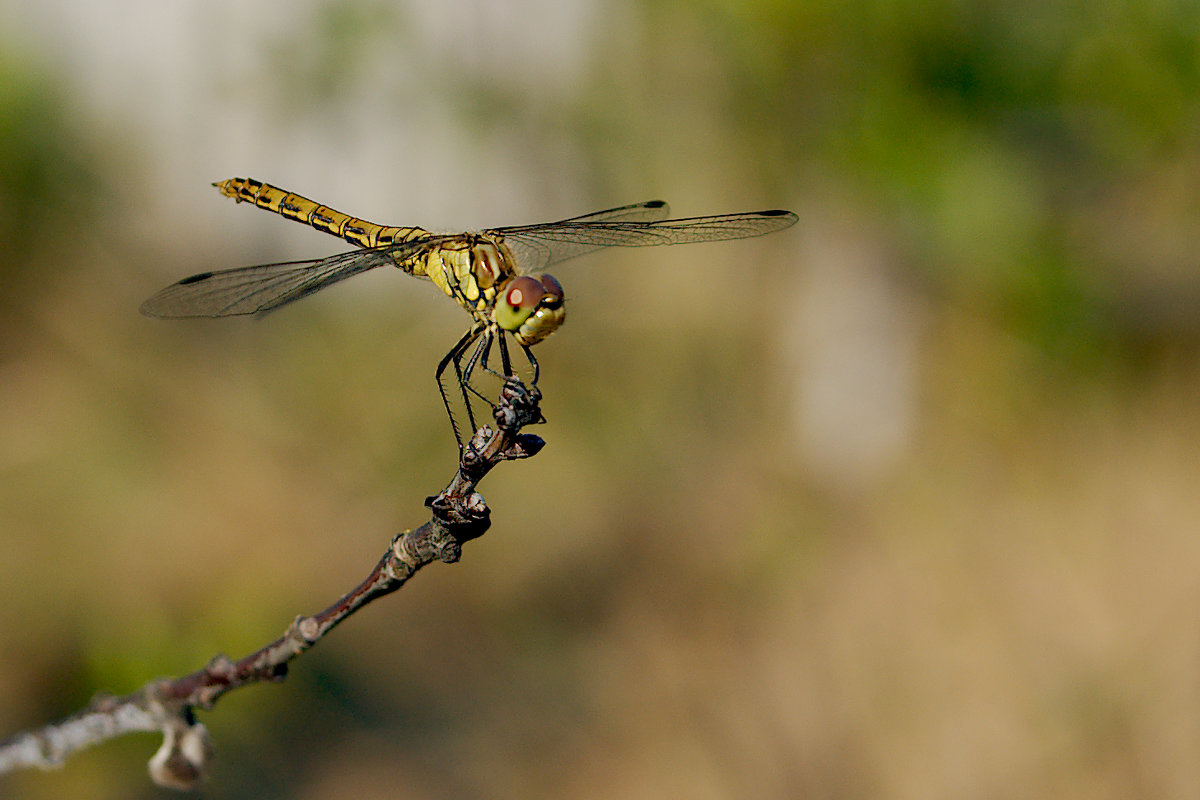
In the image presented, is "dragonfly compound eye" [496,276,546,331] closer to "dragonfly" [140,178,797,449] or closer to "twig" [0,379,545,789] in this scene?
"dragonfly" [140,178,797,449]

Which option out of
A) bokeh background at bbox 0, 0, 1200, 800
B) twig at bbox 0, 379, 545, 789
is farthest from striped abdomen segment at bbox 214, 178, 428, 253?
bokeh background at bbox 0, 0, 1200, 800

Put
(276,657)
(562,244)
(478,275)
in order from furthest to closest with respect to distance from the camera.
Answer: (562,244) < (478,275) < (276,657)

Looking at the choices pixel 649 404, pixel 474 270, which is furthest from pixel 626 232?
pixel 649 404

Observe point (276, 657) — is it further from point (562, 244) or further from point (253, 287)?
point (562, 244)

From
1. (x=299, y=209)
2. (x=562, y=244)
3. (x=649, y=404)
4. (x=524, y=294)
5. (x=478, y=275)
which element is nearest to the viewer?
(x=524, y=294)

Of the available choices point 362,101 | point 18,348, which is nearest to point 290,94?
point 362,101

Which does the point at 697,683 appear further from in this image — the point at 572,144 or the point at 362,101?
the point at 362,101
